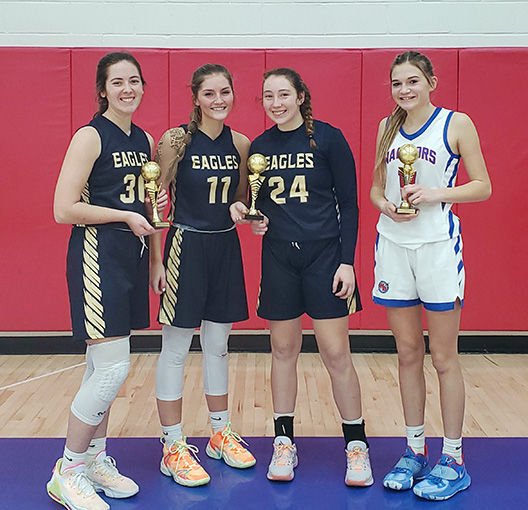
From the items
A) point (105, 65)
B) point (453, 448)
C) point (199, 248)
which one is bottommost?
point (453, 448)

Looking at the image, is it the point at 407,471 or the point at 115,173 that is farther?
the point at 407,471

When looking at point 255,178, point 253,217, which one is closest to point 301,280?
point 253,217

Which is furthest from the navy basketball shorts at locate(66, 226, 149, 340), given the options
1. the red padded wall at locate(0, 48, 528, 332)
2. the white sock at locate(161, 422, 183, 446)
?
the red padded wall at locate(0, 48, 528, 332)

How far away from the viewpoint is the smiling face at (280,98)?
113 inches

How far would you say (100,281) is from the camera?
2.71 metres

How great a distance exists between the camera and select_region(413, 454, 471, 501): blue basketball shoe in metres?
2.78

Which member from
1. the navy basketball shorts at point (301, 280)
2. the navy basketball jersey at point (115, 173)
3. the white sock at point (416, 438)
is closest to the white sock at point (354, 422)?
the white sock at point (416, 438)

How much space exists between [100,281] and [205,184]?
0.57m

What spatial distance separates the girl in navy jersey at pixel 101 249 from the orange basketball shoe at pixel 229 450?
1.49 ft

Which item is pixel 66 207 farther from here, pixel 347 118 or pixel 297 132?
pixel 347 118

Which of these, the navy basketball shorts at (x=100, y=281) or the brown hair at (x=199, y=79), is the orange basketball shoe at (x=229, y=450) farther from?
the brown hair at (x=199, y=79)

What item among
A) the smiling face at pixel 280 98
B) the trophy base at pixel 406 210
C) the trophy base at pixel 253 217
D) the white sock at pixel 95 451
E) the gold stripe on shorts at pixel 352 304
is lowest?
the white sock at pixel 95 451

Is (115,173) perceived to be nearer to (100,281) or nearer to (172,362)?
(100,281)

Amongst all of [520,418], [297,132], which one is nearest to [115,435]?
[297,132]
